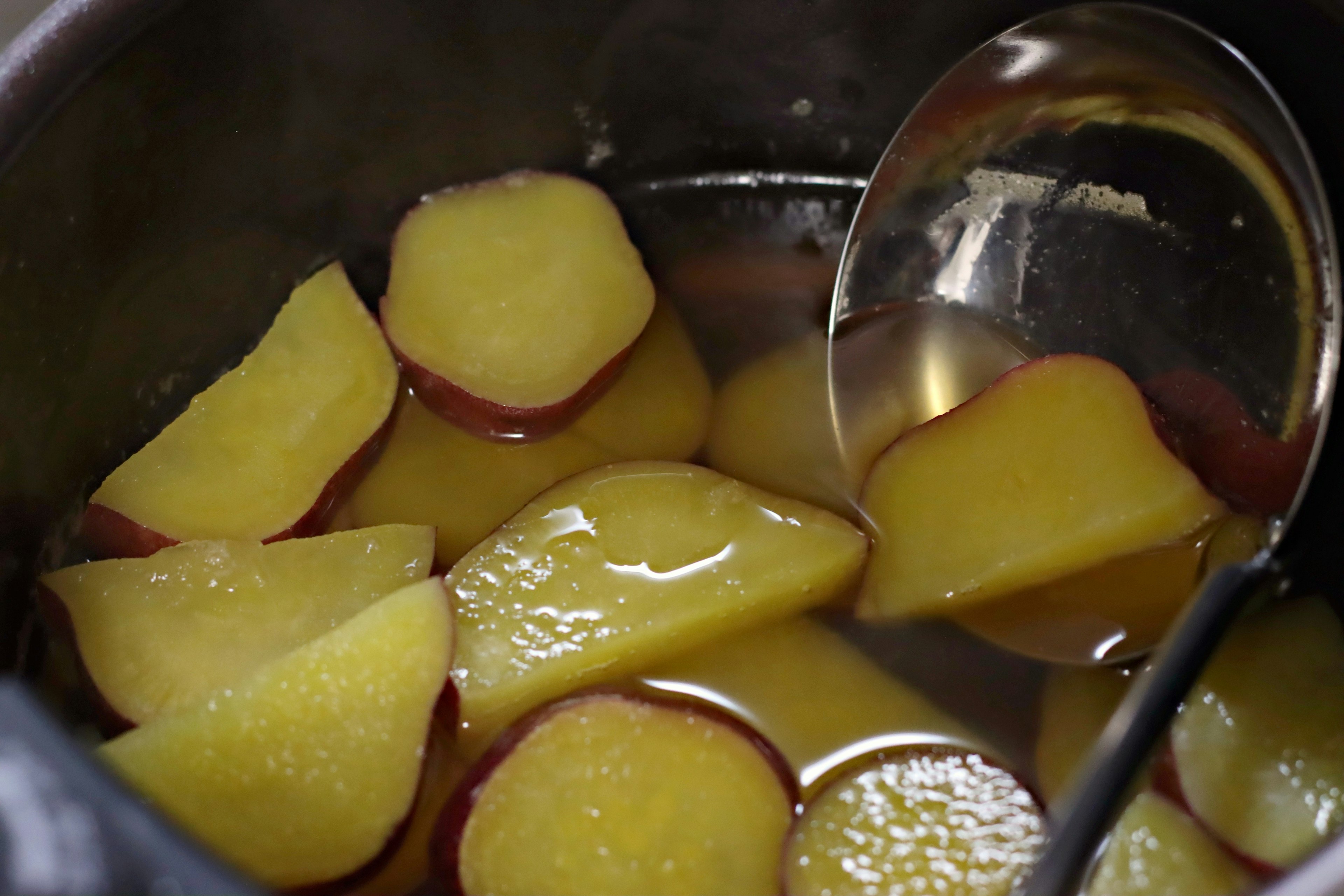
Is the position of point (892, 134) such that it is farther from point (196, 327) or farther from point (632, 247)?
point (196, 327)

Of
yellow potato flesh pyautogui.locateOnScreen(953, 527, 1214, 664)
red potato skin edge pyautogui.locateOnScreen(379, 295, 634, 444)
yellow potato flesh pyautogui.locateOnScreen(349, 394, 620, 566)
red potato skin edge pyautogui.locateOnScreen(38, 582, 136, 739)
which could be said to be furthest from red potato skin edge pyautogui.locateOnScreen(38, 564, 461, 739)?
yellow potato flesh pyautogui.locateOnScreen(953, 527, 1214, 664)

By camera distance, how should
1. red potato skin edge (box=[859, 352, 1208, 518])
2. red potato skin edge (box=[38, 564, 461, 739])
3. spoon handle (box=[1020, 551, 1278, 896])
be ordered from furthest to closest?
red potato skin edge (box=[859, 352, 1208, 518]) < red potato skin edge (box=[38, 564, 461, 739]) < spoon handle (box=[1020, 551, 1278, 896])

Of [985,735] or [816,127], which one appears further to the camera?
[816,127]

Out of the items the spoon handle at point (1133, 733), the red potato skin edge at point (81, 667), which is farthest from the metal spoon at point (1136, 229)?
the red potato skin edge at point (81, 667)

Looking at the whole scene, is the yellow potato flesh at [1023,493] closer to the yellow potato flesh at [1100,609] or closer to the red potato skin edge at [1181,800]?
the yellow potato flesh at [1100,609]

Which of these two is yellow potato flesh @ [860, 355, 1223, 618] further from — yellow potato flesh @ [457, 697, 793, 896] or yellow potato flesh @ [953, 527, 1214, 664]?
yellow potato flesh @ [457, 697, 793, 896]

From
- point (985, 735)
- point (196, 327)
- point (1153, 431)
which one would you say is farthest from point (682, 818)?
point (196, 327)
